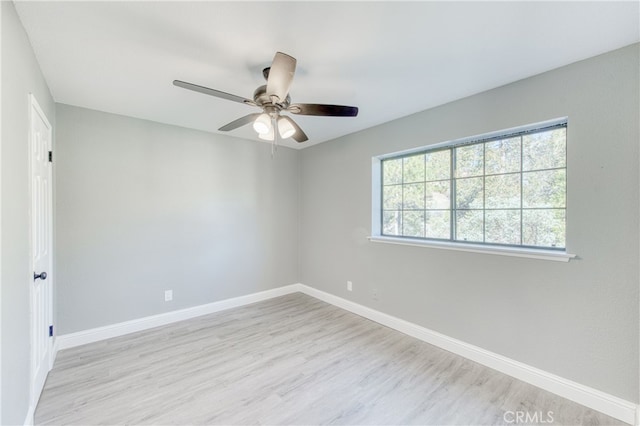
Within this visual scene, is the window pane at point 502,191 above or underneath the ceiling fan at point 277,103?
underneath

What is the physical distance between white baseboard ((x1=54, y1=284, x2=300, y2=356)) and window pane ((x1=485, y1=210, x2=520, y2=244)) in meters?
3.10

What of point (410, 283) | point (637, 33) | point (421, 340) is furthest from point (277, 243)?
point (637, 33)

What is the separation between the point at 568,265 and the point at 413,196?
1503 mm

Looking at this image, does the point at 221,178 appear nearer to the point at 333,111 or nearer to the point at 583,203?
the point at 333,111

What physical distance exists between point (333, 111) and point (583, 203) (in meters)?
1.92

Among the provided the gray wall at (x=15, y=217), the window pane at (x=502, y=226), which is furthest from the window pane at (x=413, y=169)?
→ the gray wall at (x=15, y=217)

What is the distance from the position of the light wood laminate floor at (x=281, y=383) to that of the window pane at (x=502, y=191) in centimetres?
145

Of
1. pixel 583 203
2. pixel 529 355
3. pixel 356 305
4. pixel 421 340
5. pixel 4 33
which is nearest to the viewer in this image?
pixel 4 33

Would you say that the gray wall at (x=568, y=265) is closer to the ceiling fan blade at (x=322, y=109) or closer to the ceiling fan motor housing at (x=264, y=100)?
the ceiling fan blade at (x=322, y=109)

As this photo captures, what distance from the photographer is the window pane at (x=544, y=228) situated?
2123mm

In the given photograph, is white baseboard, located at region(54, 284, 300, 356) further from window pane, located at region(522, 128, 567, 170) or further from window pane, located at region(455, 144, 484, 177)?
window pane, located at region(522, 128, 567, 170)

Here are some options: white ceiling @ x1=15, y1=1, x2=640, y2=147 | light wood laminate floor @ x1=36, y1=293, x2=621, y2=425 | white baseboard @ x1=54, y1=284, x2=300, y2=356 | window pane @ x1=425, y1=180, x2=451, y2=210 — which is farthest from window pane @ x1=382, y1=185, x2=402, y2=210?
white baseboard @ x1=54, y1=284, x2=300, y2=356

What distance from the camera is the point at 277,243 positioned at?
4363 millimetres

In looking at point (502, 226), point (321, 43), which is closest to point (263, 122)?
point (321, 43)
